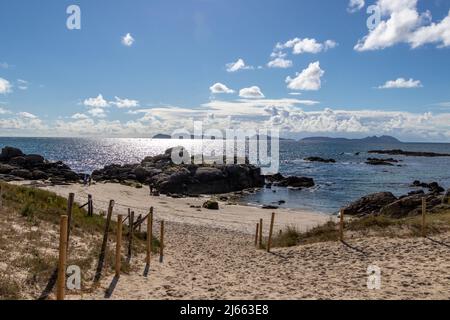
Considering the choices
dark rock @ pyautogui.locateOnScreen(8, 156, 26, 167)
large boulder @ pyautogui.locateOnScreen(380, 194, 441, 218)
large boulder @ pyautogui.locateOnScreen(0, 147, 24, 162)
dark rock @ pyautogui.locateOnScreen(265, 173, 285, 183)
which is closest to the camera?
large boulder @ pyautogui.locateOnScreen(380, 194, 441, 218)

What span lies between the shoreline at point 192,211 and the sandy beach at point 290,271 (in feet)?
32.1

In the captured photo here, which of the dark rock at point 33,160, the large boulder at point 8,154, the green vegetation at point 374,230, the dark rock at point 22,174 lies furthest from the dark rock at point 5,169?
the green vegetation at point 374,230

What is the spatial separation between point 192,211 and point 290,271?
88.9 feet

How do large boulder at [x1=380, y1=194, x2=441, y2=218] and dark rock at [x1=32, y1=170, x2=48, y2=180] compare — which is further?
dark rock at [x1=32, y1=170, x2=48, y2=180]

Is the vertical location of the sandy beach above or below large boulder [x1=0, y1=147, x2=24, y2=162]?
below

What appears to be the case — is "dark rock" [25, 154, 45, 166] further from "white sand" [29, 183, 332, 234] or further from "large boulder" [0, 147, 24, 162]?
"white sand" [29, 183, 332, 234]

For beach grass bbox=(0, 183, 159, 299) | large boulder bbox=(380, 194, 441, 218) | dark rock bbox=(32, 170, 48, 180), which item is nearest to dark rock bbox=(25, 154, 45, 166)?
dark rock bbox=(32, 170, 48, 180)

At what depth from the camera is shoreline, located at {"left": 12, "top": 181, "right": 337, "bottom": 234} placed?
33719mm

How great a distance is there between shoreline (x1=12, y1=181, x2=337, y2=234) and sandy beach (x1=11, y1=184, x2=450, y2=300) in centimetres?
979

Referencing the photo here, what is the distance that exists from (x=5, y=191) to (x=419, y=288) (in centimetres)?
1728

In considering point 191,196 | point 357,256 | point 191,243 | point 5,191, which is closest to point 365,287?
point 357,256

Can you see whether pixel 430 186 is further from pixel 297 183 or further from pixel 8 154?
pixel 8 154

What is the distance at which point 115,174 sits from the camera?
67250 millimetres
